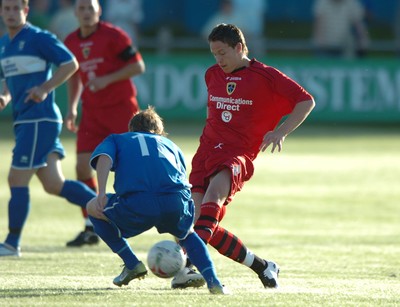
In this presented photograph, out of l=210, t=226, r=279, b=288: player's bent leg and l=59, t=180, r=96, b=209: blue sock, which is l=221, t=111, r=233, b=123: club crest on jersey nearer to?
l=210, t=226, r=279, b=288: player's bent leg

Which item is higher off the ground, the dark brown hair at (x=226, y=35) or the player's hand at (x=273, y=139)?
the dark brown hair at (x=226, y=35)

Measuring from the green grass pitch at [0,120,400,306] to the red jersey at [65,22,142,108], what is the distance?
1460mm

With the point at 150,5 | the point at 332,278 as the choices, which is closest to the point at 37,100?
the point at 332,278

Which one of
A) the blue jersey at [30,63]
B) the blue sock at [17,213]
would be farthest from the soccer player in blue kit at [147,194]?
the blue jersey at [30,63]

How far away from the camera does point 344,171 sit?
18.1 metres

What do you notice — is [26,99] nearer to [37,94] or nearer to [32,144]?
[37,94]

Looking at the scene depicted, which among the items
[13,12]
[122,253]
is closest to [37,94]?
[13,12]

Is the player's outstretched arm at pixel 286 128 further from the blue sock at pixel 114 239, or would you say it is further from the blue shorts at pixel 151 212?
the blue sock at pixel 114 239

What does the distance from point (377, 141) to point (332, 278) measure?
13.5 meters

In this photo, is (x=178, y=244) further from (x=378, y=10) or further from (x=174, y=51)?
(x=378, y=10)

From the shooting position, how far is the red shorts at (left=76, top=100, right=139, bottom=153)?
11.6 m

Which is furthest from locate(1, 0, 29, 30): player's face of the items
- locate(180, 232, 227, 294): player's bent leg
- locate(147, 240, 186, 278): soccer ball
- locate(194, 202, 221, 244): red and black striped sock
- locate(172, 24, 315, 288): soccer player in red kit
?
locate(180, 232, 227, 294): player's bent leg

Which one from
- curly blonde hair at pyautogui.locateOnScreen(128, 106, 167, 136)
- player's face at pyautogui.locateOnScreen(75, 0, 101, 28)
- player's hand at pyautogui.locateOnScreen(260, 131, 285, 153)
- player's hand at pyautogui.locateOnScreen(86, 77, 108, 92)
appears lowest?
player's hand at pyautogui.locateOnScreen(86, 77, 108, 92)

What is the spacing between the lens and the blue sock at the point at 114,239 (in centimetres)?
777
